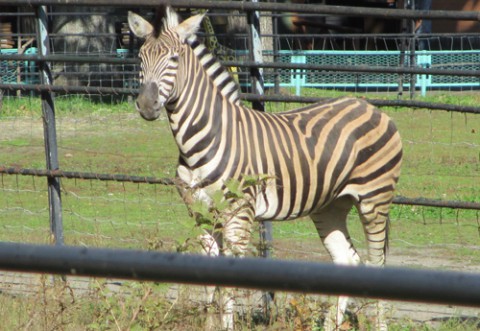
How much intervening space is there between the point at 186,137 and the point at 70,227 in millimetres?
3826

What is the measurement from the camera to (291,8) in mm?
5738

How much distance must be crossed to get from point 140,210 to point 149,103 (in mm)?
4452

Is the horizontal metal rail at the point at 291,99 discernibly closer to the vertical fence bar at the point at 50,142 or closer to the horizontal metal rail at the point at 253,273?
the vertical fence bar at the point at 50,142

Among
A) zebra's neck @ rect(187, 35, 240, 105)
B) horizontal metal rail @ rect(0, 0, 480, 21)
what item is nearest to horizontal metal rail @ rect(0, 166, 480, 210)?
zebra's neck @ rect(187, 35, 240, 105)

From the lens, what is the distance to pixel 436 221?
9.38m

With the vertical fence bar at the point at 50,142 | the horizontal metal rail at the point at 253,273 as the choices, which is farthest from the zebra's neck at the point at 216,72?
the horizontal metal rail at the point at 253,273

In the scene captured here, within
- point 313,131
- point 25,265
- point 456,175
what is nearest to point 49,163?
point 313,131

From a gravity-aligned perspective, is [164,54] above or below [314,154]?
above

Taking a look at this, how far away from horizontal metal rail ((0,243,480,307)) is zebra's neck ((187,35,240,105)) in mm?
3977

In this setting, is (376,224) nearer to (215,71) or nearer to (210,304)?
(215,71)

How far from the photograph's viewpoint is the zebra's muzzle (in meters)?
5.43

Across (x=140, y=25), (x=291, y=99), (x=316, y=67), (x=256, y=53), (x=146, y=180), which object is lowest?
(x=146, y=180)

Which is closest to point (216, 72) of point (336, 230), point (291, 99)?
point (291, 99)

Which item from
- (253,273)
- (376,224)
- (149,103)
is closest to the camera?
(253,273)
